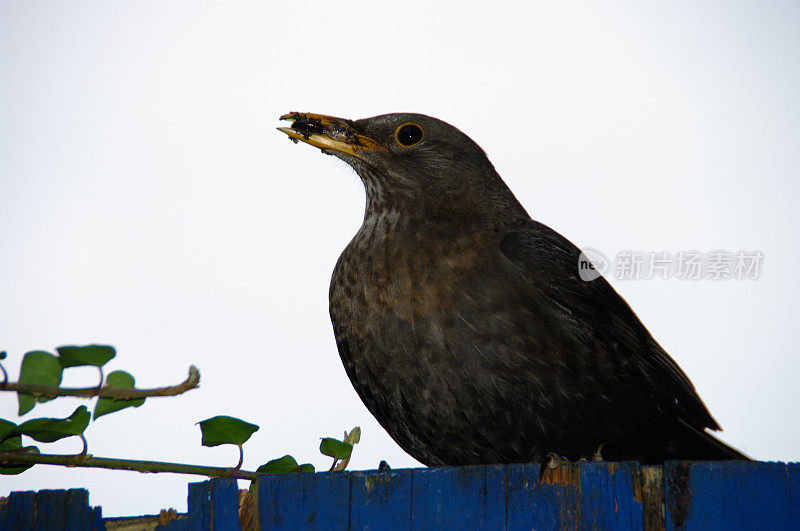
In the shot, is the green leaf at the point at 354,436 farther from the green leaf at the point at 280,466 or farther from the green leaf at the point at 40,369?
the green leaf at the point at 40,369

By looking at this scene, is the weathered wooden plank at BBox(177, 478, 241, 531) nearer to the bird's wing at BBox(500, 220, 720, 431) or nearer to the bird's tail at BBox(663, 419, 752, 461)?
the bird's wing at BBox(500, 220, 720, 431)

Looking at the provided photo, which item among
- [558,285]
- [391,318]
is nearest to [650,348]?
[558,285]

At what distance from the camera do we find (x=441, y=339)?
3.48 metres

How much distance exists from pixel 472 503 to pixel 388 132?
8.82 ft

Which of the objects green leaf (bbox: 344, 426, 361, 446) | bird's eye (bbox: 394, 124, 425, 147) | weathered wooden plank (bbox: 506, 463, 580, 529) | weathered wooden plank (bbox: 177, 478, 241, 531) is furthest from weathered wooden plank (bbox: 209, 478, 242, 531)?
bird's eye (bbox: 394, 124, 425, 147)

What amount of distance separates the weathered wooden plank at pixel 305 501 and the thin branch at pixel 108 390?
0.46 m

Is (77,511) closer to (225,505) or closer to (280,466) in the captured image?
(225,505)

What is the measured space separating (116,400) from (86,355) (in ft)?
→ 0.52

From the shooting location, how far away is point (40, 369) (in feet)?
6.49

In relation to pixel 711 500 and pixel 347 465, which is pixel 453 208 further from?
pixel 711 500

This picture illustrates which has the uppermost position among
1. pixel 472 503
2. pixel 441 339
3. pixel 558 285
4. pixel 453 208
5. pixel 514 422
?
pixel 453 208

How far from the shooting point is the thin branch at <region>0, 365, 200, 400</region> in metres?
1.88

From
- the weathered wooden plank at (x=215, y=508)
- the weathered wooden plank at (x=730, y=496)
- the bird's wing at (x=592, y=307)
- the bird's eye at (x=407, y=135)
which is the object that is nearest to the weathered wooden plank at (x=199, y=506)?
the weathered wooden plank at (x=215, y=508)

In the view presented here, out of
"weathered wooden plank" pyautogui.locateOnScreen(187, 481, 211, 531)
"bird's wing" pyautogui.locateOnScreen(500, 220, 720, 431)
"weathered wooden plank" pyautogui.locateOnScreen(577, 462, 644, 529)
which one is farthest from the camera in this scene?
"bird's wing" pyautogui.locateOnScreen(500, 220, 720, 431)
